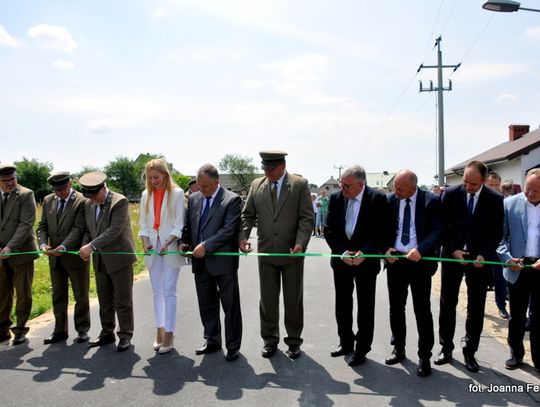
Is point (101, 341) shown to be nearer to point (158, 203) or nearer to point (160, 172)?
point (158, 203)

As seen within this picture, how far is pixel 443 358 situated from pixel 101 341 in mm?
4207

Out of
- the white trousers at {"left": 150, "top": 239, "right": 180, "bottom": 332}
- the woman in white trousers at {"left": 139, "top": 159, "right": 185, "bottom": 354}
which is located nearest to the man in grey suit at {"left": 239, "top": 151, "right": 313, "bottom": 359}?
the woman in white trousers at {"left": 139, "top": 159, "right": 185, "bottom": 354}

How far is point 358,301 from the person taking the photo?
212 inches

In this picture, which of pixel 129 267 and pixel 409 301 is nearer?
pixel 129 267

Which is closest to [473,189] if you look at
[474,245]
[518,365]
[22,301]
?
[474,245]

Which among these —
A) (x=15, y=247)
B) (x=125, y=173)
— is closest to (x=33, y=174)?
(x=125, y=173)

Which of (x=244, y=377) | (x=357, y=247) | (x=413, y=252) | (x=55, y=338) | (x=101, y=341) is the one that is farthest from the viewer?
(x=55, y=338)

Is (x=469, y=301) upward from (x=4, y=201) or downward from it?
downward

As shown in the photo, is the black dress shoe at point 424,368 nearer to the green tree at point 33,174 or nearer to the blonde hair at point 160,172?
the blonde hair at point 160,172

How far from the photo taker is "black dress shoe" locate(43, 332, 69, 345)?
603 cm

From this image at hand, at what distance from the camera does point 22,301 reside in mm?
6211

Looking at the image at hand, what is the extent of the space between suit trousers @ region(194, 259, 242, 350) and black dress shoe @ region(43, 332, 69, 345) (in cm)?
201

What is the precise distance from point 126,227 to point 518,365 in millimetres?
5018

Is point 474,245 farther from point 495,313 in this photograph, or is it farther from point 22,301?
point 22,301
